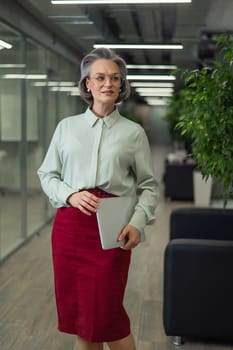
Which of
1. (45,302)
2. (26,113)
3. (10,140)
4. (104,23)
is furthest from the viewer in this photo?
(104,23)

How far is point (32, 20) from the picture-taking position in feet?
21.0

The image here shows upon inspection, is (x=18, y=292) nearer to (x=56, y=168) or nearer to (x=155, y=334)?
(x=155, y=334)

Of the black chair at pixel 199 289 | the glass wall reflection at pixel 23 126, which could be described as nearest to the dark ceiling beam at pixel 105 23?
the glass wall reflection at pixel 23 126

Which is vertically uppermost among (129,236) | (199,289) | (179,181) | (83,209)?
(83,209)

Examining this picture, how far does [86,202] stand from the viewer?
6.53 ft

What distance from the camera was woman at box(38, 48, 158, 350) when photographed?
2.09 metres

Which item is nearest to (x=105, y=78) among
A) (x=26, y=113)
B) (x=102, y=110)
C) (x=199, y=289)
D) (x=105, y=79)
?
(x=105, y=79)

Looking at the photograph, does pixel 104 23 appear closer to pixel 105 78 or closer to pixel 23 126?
pixel 23 126

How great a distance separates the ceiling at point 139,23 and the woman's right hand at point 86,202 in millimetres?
3906

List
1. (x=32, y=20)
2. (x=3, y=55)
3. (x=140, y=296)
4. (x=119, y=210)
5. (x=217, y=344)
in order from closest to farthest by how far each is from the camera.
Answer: (x=119, y=210), (x=217, y=344), (x=140, y=296), (x=3, y=55), (x=32, y=20)

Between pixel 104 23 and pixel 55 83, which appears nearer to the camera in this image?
pixel 104 23

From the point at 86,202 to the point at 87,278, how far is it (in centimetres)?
34

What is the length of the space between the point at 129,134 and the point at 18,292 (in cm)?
275

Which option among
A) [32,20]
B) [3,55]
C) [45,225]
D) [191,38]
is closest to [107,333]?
[3,55]
